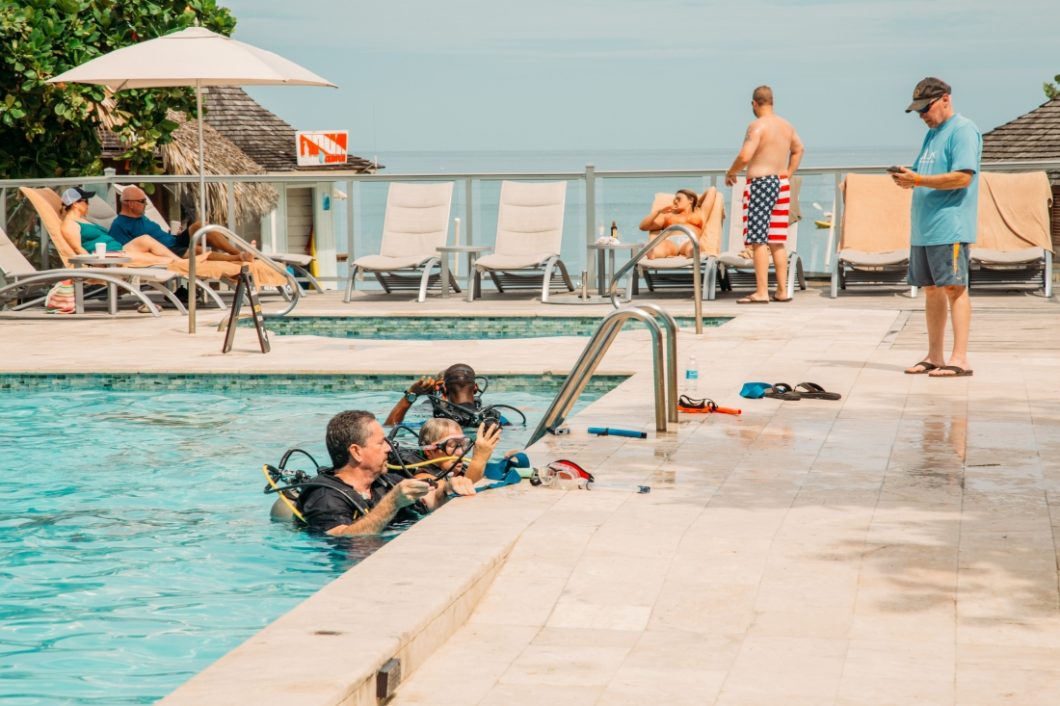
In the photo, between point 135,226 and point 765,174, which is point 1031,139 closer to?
point 765,174

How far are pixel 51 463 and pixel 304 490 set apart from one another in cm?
306

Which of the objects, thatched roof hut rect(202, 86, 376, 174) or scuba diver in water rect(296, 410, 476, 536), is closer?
scuba diver in water rect(296, 410, 476, 536)

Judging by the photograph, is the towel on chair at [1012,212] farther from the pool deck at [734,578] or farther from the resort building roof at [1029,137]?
the resort building roof at [1029,137]

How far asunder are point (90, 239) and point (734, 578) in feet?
36.3

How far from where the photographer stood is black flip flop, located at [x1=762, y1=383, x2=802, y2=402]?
25.9 feet

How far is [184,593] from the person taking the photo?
19.6 ft

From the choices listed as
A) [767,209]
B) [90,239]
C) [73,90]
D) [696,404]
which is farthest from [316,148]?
[696,404]

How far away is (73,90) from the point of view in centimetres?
1780

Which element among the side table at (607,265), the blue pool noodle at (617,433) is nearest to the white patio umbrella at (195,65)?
the side table at (607,265)

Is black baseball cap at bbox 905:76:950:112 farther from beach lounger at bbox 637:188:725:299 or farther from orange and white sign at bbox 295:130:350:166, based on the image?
orange and white sign at bbox 295:130:350:166

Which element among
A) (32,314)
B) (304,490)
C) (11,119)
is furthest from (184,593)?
(11,119)

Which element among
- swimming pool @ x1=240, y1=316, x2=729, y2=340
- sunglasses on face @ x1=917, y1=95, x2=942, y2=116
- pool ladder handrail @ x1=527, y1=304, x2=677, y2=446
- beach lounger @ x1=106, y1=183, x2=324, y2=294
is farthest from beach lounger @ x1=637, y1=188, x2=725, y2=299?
pool ladder handrail @ x1=527, y1=304, x2=677, y2=446

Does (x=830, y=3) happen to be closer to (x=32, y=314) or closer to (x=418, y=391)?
(x=32, y=314)

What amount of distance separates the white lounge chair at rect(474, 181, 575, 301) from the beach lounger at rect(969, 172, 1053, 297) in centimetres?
421
